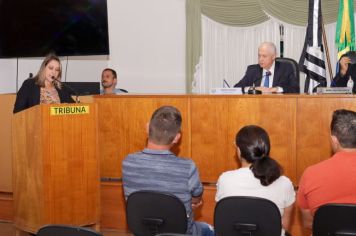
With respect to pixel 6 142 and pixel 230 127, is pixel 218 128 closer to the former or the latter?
A: pixel 230 127

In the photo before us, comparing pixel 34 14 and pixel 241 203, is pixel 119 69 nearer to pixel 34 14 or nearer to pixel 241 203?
pixel 34 14

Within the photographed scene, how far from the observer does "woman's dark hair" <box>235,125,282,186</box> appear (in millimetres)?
2789

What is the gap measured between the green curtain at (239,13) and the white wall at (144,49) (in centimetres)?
20

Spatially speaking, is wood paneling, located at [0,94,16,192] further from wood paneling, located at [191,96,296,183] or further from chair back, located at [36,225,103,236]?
chair back, located at [36,225,103,236]

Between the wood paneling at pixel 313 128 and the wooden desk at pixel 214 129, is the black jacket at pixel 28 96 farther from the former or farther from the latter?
the wood paneling at pixel 313 128

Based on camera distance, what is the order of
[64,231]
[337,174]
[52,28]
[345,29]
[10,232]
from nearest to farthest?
[64,231] < [337,174] < [10,232] < [345,29] < [52,28]

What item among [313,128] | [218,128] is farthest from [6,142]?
[313,128]

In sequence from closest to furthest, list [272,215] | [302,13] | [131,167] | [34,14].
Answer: [272,215], [131,167], [34,14], [302,13]

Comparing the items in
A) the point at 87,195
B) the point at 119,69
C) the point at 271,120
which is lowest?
the point at 87,195

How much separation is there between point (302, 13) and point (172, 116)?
16.3 feet

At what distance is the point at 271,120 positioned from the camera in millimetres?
4402

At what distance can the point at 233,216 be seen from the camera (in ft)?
8.74

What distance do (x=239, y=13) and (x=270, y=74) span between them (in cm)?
265

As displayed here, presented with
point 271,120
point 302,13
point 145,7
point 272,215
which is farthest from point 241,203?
point 145,7
